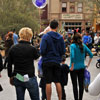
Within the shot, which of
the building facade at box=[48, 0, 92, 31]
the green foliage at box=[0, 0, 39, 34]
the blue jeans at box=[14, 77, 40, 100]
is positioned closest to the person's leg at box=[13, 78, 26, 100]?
the blue jeans at box=[14, 77, 40, 100]

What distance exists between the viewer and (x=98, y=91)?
10.5 feet

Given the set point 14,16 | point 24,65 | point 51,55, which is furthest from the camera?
point 14,16

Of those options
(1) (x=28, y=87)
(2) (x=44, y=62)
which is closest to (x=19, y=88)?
(1) (x=28, y=87)

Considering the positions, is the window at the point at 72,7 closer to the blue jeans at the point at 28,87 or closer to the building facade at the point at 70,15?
the building facade at the point at 70,15

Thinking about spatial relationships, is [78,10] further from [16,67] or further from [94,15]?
[16,67]

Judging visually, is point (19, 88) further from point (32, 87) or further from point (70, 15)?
point (70, 15)

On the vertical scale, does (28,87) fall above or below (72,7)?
above

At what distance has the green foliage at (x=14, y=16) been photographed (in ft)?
85.6

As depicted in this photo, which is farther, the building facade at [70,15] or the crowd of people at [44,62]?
the building facade at [70,15]

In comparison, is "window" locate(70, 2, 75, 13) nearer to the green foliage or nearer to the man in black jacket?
the green foliage

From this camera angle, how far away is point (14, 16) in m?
26.7

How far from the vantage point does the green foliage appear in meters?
26.1

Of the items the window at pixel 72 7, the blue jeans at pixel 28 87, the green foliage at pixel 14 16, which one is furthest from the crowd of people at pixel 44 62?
the window at pixel 72 7

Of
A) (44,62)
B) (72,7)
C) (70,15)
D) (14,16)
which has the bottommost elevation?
(70,15)
